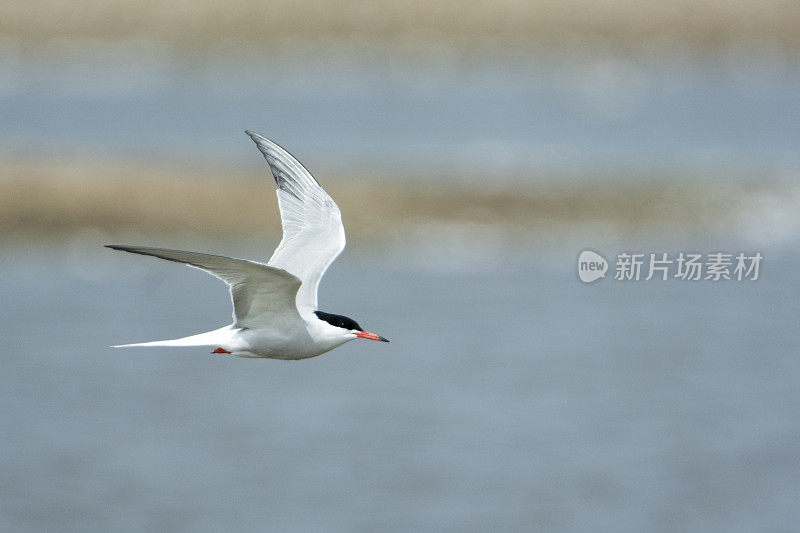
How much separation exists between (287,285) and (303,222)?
1.11 meters

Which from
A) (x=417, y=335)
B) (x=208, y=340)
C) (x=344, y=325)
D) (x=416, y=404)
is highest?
(x=344, y=325)

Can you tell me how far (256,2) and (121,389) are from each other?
79.6ft

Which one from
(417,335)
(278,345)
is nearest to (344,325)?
(278,345)

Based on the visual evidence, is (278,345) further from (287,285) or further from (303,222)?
(303,222)

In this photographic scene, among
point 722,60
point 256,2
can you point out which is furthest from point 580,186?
point 256,2

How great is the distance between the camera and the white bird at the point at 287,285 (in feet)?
21.3

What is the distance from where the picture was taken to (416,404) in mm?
20109

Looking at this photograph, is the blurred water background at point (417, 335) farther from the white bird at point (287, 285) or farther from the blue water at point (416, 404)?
the white bird at point (287, 285)

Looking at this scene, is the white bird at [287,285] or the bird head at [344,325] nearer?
the white bird at [287,285]

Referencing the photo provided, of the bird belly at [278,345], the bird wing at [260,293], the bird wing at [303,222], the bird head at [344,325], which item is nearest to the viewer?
the bird wing at [260,293]

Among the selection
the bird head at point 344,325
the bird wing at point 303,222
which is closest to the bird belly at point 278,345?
the bird head at point 344,325

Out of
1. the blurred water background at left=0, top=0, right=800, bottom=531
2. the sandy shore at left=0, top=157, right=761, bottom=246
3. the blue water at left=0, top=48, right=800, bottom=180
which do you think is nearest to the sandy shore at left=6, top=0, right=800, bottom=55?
the blue water at left=0, top=48, right=800, bottom=180

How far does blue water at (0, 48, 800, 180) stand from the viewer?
82.3 ft

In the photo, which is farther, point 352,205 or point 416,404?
point 352,205
